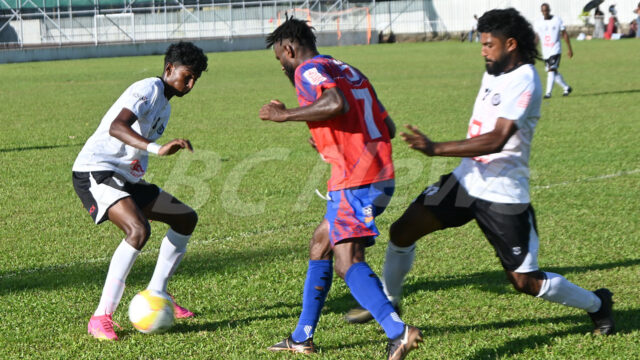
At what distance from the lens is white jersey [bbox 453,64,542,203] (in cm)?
417

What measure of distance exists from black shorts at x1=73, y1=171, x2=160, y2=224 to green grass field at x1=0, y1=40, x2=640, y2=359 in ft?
2.55

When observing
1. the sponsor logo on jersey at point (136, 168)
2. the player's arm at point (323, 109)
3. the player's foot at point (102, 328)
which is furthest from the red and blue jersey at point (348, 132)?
the player's foot at point (102, 328)

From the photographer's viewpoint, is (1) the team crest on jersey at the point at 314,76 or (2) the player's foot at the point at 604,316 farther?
(2) the player's foot at the point at 604,316

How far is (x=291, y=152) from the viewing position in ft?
38.8

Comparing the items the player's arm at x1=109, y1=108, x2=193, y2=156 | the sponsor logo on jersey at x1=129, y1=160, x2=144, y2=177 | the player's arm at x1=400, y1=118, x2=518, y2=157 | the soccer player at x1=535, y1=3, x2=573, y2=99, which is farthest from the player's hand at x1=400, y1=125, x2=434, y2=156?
the soccer player at x1=535, y1=3, x2=573, y2=99

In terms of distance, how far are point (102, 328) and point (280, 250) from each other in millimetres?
2289

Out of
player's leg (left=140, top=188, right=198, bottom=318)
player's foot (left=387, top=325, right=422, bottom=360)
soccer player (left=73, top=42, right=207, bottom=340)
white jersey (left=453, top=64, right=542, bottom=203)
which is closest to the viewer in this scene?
player's foot (left=387, top=325, right=422, bottom=360)

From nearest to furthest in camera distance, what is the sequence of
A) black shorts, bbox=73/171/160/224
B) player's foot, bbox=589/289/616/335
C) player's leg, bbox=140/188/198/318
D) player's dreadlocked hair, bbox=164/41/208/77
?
player's foot, bbox=589/289/616/335 → black shorts, bbox=73/171/160/224 → player's dreadlocked hair, bbox=164/41/208/77 → player's leg, bbox=140/188/198/318

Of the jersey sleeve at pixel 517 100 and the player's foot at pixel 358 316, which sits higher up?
the jersey sleeve at pixel 517 100

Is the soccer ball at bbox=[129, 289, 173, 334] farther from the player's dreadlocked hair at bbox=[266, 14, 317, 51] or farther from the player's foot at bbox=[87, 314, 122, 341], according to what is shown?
the player's dreadlocked hair at bbox=[266, 14, 317, 51]

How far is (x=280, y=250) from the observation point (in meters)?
6.84

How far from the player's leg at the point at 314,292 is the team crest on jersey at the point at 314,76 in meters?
0.85

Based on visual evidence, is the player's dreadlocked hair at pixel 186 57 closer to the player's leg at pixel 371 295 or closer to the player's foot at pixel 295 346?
the player's leg at pixel 371 295

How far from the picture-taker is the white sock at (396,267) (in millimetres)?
4871
